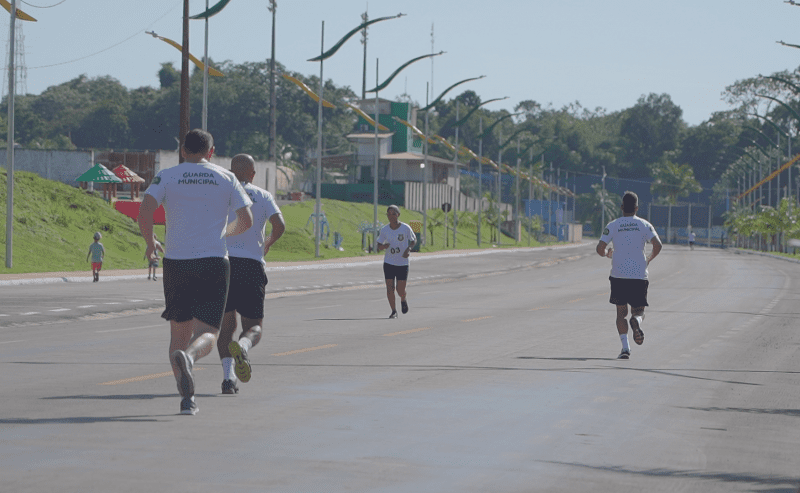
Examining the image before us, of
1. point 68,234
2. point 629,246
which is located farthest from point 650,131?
point 629,246

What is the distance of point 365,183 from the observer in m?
105

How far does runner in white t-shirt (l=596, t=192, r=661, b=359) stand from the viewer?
14.2m

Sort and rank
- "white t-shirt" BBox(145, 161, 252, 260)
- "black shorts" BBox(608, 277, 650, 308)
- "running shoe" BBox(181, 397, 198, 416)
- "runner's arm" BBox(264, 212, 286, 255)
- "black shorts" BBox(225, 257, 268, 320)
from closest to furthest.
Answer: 1. "running shoe" BBox(181, 397, 198, 416)
2. "white t-shirt" BBox(145, 161, 252, 260)
3. "runner's arm" BBox(264, 212, 286, 255)
4. "black shorts" BBox(225, 257, 268, 320)
5. "black shorts" BBox(608, 277, 650, 308)

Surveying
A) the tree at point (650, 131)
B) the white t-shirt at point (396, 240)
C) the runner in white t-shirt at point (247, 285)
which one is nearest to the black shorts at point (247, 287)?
the runner in white t-shirt at point (247, 285)

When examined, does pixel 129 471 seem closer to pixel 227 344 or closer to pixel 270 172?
pixel 227 344

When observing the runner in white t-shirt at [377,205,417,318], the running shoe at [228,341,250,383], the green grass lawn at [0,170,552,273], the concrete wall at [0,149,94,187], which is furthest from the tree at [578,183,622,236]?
the running shoe at [228,341,250,383]

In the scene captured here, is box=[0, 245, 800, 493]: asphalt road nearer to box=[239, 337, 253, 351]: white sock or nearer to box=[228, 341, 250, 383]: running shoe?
box=[228, 341, 250, 383]: running shoe

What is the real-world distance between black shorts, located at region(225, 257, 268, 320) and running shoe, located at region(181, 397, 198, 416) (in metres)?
1.67

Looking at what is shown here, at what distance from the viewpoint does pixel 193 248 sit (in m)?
8.66

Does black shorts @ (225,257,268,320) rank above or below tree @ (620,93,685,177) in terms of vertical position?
below

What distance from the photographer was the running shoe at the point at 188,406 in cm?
853

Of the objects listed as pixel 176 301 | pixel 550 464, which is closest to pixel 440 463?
pixel 550 464

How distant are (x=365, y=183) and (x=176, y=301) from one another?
316 ft

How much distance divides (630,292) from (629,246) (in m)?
0.55
